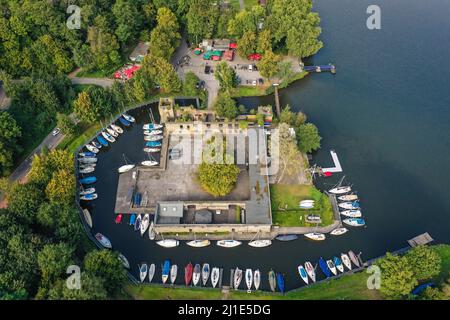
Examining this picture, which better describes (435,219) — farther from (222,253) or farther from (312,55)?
(312,55)

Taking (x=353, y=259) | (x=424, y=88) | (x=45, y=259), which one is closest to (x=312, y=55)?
(x=424, y=88)

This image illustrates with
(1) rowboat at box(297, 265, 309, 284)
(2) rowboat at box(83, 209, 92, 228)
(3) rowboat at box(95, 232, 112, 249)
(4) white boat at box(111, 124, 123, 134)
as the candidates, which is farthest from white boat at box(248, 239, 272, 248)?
(4) white boat at box(111, 124, 123, 134)

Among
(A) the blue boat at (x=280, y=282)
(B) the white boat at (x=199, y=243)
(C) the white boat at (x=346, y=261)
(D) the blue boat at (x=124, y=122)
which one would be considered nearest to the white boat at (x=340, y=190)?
(C) the white boat at (x=346, y=261)

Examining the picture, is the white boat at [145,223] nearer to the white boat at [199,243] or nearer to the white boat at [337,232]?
the white boat at [199,243]

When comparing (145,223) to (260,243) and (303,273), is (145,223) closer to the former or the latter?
(260,243)

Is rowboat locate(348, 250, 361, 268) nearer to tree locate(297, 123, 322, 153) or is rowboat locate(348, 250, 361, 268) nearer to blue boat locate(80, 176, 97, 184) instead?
tree locate(297, 123, 322, 153)

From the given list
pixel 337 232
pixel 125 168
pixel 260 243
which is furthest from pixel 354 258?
pixel 125 168
